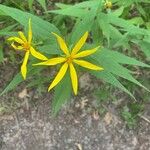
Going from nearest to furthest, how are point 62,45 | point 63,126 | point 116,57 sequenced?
point 62,45, point 116,57, point 63,126

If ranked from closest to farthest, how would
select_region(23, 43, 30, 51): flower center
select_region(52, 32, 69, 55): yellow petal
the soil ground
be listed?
select_region(52, 32, 69, 55): yellow petal → select_region(23, 43, 30, 51): flower center → the soil ground

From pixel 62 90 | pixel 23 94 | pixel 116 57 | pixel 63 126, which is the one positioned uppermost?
pixel 116 57

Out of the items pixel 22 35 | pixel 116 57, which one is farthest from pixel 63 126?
pixel 22 35

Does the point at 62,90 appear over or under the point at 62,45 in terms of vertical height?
under

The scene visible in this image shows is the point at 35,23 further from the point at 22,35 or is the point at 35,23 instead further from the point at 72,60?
the point at 72,60

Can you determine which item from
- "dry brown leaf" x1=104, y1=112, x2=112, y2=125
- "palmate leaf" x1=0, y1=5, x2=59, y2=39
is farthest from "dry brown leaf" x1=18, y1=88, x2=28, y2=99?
"palmate leaf" x1=0, y1=5, x2=59, y2=39

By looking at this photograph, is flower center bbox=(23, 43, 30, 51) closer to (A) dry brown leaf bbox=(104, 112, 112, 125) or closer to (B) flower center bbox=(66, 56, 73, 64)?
(B) flower center bbox=(66, 56, 73, 64)

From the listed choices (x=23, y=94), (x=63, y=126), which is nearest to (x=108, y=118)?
(x=63, y=126)

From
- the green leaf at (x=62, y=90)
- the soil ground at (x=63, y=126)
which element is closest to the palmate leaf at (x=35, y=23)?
the green leaf at (x=62, y=90)

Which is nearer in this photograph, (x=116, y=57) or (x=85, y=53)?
(x=85, y=53)

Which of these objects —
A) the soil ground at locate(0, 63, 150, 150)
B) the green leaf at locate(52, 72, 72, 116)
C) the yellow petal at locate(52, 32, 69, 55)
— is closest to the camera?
the yellow petal at locate(52, 32, 69, 55)

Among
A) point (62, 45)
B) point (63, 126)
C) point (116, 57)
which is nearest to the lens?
point (62, 45)
